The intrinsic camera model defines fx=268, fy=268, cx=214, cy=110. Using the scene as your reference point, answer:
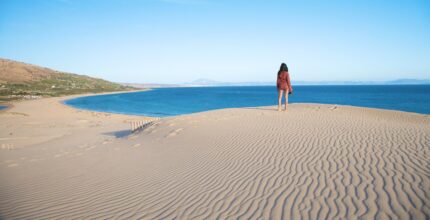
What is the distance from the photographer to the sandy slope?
4.71m

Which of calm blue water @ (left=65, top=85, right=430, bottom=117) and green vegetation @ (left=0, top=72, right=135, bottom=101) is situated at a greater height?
green vegetation @ (left=0, top=72, right=135, bottom=101)

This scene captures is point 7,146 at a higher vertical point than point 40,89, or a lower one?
lower

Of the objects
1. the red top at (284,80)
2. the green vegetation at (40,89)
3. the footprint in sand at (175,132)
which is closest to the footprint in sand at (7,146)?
the footprint in sand at (175,132)

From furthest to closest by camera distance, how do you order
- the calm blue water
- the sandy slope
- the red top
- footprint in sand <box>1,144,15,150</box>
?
the calm blue water < the red top < footprint in sand <box>1,144,15,150</box> < the sandy slope

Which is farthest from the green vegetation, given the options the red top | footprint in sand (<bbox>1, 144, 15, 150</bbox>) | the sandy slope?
the red top

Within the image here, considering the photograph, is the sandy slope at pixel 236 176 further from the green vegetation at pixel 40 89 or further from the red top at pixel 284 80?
the green vegetation at pixel 40 89

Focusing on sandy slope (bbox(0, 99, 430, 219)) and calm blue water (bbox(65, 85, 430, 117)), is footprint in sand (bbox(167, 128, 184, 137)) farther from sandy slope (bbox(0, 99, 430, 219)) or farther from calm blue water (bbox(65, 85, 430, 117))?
calm blue water (bbox(65, 85, 430, 117))

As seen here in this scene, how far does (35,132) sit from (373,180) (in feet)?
63.6

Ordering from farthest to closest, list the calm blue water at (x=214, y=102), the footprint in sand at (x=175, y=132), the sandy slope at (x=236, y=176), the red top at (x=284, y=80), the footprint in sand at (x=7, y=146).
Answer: the calm blue water at (x=214, y=102)
the red top at (x=284, y=80)
the footprint in sand at (x=7, y=146)
the footprint in sand at (x=175, y=132)
the sandy slope at (x=236, y=176)

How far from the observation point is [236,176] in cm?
633

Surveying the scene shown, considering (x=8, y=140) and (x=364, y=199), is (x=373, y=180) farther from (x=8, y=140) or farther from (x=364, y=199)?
(x=8, y=140)

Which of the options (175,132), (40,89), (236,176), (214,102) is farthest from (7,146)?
(40,89)

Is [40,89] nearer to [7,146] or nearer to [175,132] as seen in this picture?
[7,146]

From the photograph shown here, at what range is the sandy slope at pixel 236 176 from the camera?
4.71 m
